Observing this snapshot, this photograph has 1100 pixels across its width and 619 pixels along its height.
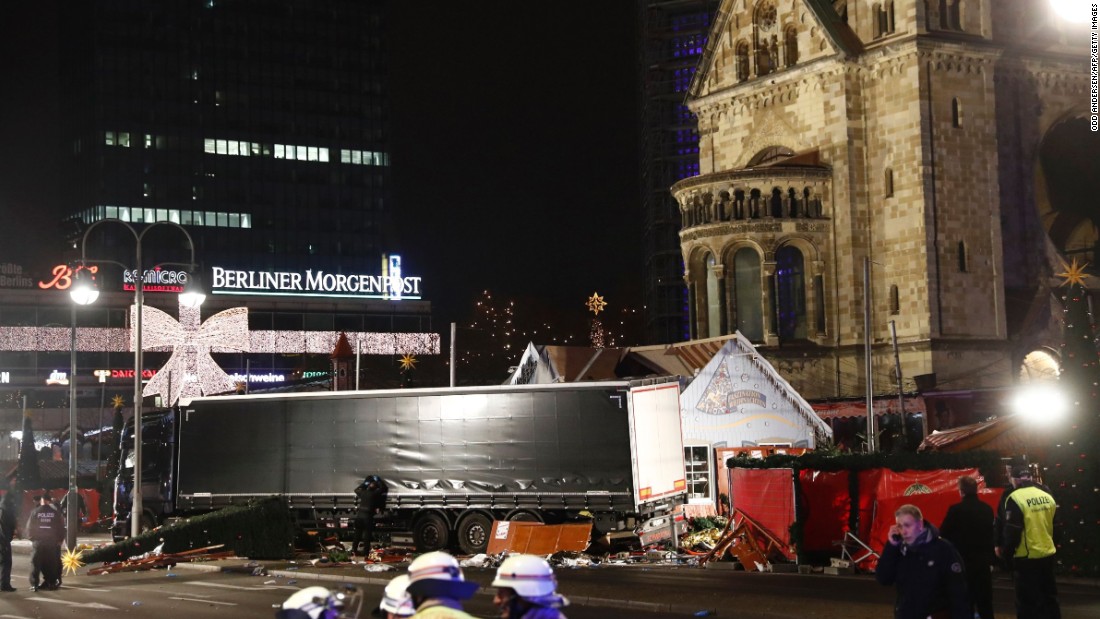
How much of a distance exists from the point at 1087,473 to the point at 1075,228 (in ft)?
139

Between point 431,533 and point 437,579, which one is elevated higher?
point 437,579

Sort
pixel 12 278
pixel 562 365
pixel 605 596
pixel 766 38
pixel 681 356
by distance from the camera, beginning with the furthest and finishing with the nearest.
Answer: pixel 12 278 → pixel 766 38 → pixel 681 356 → pixel 562 365 → pixel 605 596

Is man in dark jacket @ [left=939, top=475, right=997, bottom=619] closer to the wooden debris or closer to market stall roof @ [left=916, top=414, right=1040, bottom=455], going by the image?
market stall roof @ [left=916, top=414, right=1040, bottom=455]

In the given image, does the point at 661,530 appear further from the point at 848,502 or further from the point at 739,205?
the point at 739,205

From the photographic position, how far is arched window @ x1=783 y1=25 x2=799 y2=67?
5866 centimetres

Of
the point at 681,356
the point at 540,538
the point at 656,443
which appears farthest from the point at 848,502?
the point at 681,356

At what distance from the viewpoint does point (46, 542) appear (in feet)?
81.6

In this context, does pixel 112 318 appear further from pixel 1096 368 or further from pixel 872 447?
pixel 1096 368

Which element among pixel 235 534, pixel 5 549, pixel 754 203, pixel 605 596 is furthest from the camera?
pixel 754 203

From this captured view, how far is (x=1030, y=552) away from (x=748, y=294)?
4257cm

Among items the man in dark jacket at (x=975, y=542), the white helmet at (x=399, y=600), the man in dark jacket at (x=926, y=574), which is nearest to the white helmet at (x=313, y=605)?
the white helmet at (x=399, y=600)

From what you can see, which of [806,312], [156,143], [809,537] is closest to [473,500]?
[809,537]

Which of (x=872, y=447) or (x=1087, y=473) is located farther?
(x=872, y=447)

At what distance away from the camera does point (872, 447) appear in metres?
37.2
